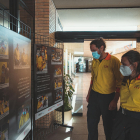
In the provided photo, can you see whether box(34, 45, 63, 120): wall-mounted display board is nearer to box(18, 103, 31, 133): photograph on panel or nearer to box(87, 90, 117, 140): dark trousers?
box(18, 103, 31, 133): photograph on panel

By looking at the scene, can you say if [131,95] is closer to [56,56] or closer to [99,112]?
[99,112]

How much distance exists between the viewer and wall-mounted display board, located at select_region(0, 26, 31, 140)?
102 centimetres

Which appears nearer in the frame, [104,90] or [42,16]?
[104,90]

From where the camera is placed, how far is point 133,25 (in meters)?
3.42

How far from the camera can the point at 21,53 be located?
1.33 m

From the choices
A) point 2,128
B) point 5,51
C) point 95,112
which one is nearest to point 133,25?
point 95,112

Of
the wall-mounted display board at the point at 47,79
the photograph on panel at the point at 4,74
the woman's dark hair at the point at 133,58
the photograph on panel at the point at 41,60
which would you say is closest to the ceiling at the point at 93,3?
the wall-mounted display board at the point at 47,79

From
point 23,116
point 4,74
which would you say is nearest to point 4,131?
point 23,116

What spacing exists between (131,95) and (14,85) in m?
1.22

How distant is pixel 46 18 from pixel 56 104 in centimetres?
195

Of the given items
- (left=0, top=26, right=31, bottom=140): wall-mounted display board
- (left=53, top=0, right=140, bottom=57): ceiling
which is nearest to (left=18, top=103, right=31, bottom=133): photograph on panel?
(left=0, top=26, right=31, bottom=140): wall-mounted display board

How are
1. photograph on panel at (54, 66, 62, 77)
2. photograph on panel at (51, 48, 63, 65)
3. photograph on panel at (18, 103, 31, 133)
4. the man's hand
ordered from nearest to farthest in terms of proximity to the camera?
photograph on panel at (18, 103, 31, 133)
the man's hand
photograph on panel at (51, 48, 63, 65)
photograph on panel at (54, 66, 62, 77)

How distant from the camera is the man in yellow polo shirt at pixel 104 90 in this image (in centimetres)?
175

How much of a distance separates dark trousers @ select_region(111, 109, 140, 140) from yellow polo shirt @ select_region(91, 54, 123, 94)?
44 centimetres
